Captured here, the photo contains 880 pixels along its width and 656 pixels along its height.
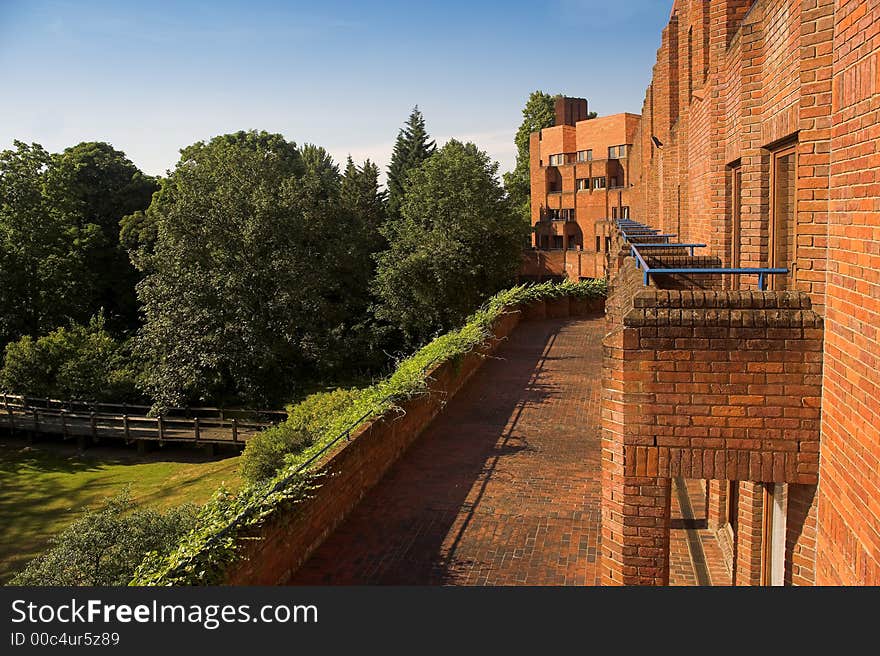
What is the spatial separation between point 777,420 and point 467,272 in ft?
107

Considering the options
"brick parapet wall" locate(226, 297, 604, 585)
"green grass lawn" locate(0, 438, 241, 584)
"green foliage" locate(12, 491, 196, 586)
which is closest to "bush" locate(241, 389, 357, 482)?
"brick parapet wall" locate(226, 297, 604, 585)

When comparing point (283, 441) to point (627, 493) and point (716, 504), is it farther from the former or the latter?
point (627, 493)

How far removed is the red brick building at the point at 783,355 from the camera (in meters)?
3.85

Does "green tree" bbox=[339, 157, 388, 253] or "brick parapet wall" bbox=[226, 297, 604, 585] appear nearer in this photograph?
"brick parapet wall" bbox=[226, 297, 604, 585]

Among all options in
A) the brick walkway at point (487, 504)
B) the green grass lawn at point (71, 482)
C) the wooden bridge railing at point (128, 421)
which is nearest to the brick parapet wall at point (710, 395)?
the brick walkway at point (487, 504)

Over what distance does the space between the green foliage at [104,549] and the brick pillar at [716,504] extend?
21.0 feet

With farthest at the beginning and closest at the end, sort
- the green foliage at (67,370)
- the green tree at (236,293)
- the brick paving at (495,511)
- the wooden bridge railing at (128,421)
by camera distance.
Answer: the green foliage at (67,370), the green tree at (236,293), the wooden bridge railing at (128,421), the brick paving at (495,511)

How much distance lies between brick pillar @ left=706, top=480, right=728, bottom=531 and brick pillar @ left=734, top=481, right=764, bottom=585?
6.18ft

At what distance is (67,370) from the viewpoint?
30.5 metres

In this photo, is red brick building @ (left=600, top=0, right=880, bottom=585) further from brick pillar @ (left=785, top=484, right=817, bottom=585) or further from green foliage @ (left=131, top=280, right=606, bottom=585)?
green foliage @ (left=131, top=280, right=606, bottom=585)

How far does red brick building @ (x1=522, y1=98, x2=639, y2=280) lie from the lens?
51750 millimetres

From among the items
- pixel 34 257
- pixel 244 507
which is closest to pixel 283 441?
pixel 244 507

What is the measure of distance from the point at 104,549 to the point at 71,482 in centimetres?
1926

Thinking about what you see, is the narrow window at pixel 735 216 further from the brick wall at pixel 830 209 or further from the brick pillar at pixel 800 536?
the brick pillar at pixel 800 536
